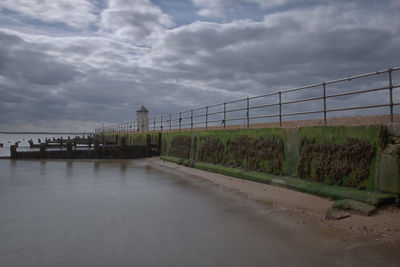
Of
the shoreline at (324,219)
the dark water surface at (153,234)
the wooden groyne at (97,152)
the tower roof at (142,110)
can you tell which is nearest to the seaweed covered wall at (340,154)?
the shoreline at (324,219)

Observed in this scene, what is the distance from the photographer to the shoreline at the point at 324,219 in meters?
4.16

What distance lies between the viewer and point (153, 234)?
4359 millimetres

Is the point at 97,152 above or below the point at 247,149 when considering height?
below

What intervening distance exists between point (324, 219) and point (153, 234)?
115 inches

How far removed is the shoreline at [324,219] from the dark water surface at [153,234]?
36 cm

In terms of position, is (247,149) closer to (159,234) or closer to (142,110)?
(159,234)

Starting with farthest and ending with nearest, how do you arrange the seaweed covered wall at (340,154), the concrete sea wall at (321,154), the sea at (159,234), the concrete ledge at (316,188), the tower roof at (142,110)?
the tower roof at (142,110)
the seaweed covered wall at (340,154)
the concrete sea wall at (321,154)
the concrete ledge at (316,188)
the sea at (159,234)

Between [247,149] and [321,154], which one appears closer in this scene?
[321,154]

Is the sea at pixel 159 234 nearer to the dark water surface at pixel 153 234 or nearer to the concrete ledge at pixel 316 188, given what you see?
the dark water surface at pixel 153 234

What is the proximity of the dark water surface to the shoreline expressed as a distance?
364mm

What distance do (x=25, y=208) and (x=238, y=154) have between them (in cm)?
701

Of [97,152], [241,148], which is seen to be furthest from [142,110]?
[241,148]

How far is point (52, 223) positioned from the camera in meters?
4.87

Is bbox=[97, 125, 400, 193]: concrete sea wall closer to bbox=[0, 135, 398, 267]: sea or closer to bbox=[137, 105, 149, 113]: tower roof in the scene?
bbox=[0, 135, 398, 267]: sea
